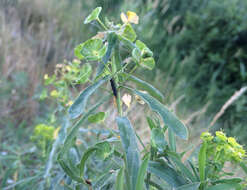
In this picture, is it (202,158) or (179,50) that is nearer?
(202,158)

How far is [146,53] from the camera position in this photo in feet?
1.88

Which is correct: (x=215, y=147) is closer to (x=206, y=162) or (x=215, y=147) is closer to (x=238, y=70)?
(x=206, y=162)

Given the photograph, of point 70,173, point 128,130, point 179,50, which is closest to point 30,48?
point 179,50

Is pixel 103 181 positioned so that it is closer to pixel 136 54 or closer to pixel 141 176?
pixel 141 176

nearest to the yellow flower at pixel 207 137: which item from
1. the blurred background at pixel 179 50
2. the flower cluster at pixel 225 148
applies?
the flower cluster at pixel 225 148

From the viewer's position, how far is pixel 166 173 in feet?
1.97

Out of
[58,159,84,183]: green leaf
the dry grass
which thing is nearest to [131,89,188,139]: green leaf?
[58,159,84,183]: green leaf

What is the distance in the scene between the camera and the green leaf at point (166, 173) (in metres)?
0.59

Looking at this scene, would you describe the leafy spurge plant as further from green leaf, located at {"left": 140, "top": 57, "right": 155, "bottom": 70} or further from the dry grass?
the dry grass

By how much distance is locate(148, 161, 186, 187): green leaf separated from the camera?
1.94 ft

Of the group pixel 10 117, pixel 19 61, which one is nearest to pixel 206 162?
pixel 10 117

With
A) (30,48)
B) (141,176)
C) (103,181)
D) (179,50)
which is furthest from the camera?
(179,50)

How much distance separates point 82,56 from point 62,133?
496mm

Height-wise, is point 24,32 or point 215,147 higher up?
point 24,32
